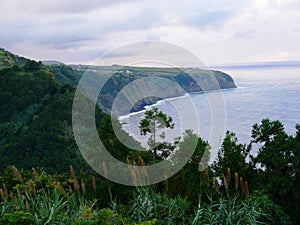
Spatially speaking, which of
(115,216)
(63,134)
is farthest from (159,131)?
(63,134)

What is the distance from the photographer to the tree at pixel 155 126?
46.1ft

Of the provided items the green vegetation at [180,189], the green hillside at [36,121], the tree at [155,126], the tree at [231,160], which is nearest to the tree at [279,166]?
the green vegetation at [180,189]

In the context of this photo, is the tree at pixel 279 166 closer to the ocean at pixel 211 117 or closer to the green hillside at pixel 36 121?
the ocean at pixel 211 117

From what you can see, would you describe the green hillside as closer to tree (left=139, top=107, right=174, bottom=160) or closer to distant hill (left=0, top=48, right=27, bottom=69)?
tree (left=139, top=107, right=174, bottom=160)

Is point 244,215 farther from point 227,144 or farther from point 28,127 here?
point 28,127

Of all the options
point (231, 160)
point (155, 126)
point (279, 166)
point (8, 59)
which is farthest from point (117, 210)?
point (8, 59)

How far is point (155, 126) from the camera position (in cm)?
1415

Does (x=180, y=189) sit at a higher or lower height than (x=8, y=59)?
lower

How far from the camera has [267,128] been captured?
40.8 feet

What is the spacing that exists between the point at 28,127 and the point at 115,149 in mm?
34028

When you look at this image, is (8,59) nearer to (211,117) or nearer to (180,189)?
(211,117)

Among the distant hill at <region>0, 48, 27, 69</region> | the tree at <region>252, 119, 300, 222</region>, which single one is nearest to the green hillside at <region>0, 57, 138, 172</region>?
the tree at <region>252, 119, 300, 222</region>

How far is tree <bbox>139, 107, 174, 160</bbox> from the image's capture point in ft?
46.1

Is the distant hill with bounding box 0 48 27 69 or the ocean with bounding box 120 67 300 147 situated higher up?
the distant hill with bounding box 0 48 27 69
